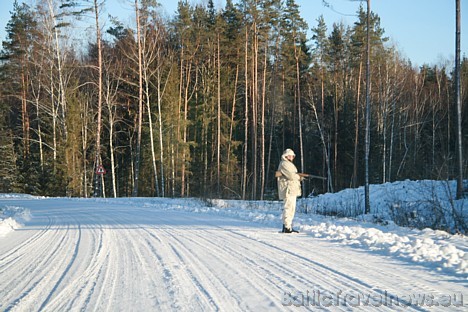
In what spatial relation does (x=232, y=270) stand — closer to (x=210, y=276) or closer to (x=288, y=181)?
(x=210, y=276)

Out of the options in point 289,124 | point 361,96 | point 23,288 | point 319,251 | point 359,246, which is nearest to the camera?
point 23,288

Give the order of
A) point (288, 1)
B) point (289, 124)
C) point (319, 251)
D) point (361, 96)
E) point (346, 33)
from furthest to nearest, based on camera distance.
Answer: point (289, 124) → point (346, 33) → point (361, 96) → point (288, 1) → point (319, 251)

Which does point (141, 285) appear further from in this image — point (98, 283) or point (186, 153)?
point (186, 153)

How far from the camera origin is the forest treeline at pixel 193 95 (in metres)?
31.1

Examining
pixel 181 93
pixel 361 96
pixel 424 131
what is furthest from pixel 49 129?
pixel 424 131

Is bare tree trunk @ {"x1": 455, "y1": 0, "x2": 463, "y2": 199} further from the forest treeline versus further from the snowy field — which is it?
the forest treeline

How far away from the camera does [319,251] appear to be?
268 inches

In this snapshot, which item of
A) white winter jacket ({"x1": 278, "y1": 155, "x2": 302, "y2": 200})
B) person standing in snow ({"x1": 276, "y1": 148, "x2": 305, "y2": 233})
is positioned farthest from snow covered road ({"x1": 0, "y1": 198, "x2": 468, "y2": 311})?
white winter jacket ({"x1": 278, "y1": 155, "x2": 302, "y2": 200})

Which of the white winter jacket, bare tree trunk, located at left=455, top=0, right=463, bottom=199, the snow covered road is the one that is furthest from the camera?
bare tree trunk, located at left=455, top=0, right=463, bottom=199

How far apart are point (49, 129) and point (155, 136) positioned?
1053cm

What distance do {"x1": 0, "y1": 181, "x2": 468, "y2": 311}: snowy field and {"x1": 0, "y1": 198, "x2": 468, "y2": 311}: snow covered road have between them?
1 cm

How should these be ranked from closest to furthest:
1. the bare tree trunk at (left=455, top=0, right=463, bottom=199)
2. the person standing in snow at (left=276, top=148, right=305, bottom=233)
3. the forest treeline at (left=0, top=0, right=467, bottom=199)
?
the person standing in snow at (left=276, top=148, right=305, bottom=233) < the bare tree trunk at (left=455, top=0, right=463, bottom=199) < the forest treeline at (left=0, top=0, right=467, bottom=199)

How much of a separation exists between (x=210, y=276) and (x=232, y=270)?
417mm

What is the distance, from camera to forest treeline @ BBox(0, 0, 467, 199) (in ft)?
102
